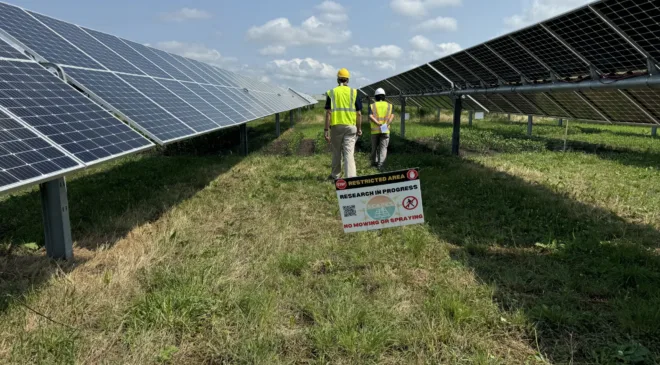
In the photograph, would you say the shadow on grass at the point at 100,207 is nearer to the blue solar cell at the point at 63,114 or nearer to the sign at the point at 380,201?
the blue solar cell at the point at 63,114

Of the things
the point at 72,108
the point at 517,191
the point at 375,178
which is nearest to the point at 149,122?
the point at 72,108

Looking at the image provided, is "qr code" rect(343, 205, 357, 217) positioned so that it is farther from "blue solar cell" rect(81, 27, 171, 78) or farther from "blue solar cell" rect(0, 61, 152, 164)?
"blue solar cell" rect(81, 27, 171, 78)

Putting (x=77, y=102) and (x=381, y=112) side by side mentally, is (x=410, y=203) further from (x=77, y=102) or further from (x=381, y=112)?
(x=381, y=112)

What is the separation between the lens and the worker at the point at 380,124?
8.86m

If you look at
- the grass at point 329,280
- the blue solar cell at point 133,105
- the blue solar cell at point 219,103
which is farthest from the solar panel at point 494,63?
the blue solar cell at point 133,105

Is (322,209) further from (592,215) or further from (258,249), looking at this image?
(592,215)

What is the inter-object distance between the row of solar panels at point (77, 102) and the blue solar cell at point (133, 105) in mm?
21

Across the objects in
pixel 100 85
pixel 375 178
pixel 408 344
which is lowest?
pixel 408 344

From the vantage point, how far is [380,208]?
14.3ft

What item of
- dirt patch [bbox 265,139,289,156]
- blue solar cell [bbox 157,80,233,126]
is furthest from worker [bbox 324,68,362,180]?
dirt patch [bbox 265,139,289,156]

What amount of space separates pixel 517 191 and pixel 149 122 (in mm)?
5391

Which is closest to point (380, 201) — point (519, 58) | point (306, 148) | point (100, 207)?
point (100, 207)

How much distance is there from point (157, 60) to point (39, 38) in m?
4.07

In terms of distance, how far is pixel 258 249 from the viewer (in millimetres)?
4367
